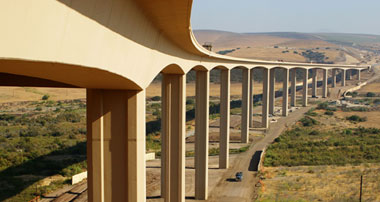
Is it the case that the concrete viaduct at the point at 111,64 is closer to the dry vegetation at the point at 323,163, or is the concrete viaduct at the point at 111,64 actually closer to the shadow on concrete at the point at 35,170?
the dry vegetation at the point at 323,163

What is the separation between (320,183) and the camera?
96.2 feet

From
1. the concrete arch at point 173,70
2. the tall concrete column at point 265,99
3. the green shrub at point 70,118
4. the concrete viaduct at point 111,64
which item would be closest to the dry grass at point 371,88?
the tall concrete column at point 265,99

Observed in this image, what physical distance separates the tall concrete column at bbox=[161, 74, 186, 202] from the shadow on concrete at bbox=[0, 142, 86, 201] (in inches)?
497

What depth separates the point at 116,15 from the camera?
8.48 metres

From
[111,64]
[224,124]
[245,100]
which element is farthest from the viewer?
[245,100]

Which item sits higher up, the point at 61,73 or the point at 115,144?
the point at 61,73

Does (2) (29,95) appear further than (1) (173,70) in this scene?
Yes

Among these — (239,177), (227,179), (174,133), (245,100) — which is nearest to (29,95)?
(245,100)

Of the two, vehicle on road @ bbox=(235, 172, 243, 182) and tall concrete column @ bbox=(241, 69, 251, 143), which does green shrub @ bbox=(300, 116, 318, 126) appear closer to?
tall concrete column @ bbox=(241, 69, 251, 143)

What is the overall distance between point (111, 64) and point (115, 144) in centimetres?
363

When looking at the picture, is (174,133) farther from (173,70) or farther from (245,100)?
(245,100)

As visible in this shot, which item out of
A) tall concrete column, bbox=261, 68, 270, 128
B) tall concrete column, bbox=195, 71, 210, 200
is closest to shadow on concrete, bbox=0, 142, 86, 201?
tall concrete column, bbox=195, 71, 210, 200

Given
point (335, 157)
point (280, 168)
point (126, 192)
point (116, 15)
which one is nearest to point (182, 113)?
point (126, 192)

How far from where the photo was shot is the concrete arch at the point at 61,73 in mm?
5637
